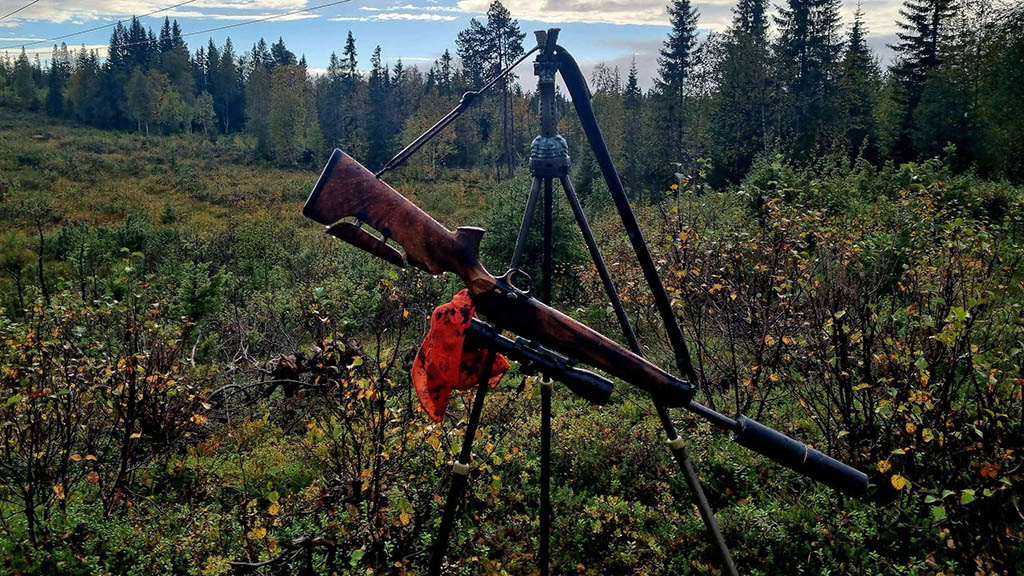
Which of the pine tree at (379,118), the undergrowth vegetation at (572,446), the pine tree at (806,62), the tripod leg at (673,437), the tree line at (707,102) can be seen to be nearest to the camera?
the tripod leg at (673,437)

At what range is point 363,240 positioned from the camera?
209 centimetres

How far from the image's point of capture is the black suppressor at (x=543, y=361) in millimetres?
2045

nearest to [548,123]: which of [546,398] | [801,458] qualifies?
[546,398]

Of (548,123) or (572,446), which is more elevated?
(548,123)

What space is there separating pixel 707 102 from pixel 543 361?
3500 cm

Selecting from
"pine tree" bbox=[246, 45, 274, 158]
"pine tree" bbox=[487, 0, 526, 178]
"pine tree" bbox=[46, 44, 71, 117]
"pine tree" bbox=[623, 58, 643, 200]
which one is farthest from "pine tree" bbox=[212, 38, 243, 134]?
"pine tree" bbox=[623, 58, 643, 200]

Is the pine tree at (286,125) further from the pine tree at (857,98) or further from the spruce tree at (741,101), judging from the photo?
the pine tree at (857,98)

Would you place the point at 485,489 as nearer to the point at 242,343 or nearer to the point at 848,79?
the point at 242,343

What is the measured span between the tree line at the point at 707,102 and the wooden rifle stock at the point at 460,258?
5.19m

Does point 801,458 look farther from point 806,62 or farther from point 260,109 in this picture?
point 260,109

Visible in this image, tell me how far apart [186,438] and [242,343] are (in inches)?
74.5

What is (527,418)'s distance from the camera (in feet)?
18.9

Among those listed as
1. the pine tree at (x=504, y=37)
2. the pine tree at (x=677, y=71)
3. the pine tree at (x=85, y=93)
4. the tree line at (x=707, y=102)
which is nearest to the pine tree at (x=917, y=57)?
the tree line at (x=707, y=102)


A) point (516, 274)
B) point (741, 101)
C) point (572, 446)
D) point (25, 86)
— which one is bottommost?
point (572, 446)
